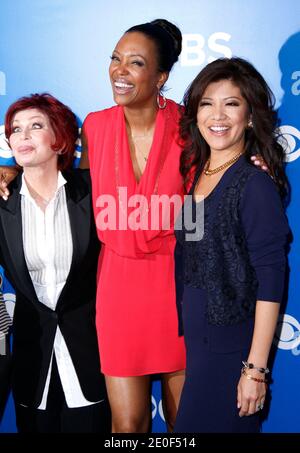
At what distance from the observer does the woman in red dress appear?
2.13 meters

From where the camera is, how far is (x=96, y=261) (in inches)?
88.9

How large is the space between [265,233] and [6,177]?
3.55ft

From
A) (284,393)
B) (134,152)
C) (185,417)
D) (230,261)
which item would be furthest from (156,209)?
(284,393)

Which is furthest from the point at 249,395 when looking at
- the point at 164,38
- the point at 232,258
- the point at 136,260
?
the point at 164,38

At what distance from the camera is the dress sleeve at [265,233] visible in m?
1.71

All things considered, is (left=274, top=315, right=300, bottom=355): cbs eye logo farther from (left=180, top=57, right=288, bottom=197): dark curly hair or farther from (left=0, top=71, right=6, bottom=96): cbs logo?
(left=0, top=71, right=6, bottom=96): cbs logo

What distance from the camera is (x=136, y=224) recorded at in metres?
2.16

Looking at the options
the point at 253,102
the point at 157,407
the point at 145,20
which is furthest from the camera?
the point at 157,407

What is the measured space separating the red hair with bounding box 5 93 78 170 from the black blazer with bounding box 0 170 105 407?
10cm

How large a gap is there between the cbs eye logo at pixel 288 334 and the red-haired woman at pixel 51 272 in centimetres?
83

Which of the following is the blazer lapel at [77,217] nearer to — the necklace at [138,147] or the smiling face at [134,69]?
the necklace at [138,147]

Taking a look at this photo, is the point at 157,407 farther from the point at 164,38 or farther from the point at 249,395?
the point at 164,38

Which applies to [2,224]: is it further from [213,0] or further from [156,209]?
[213,0]

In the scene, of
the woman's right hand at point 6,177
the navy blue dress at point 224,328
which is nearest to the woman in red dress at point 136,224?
the navy blue dress at point 224,328
